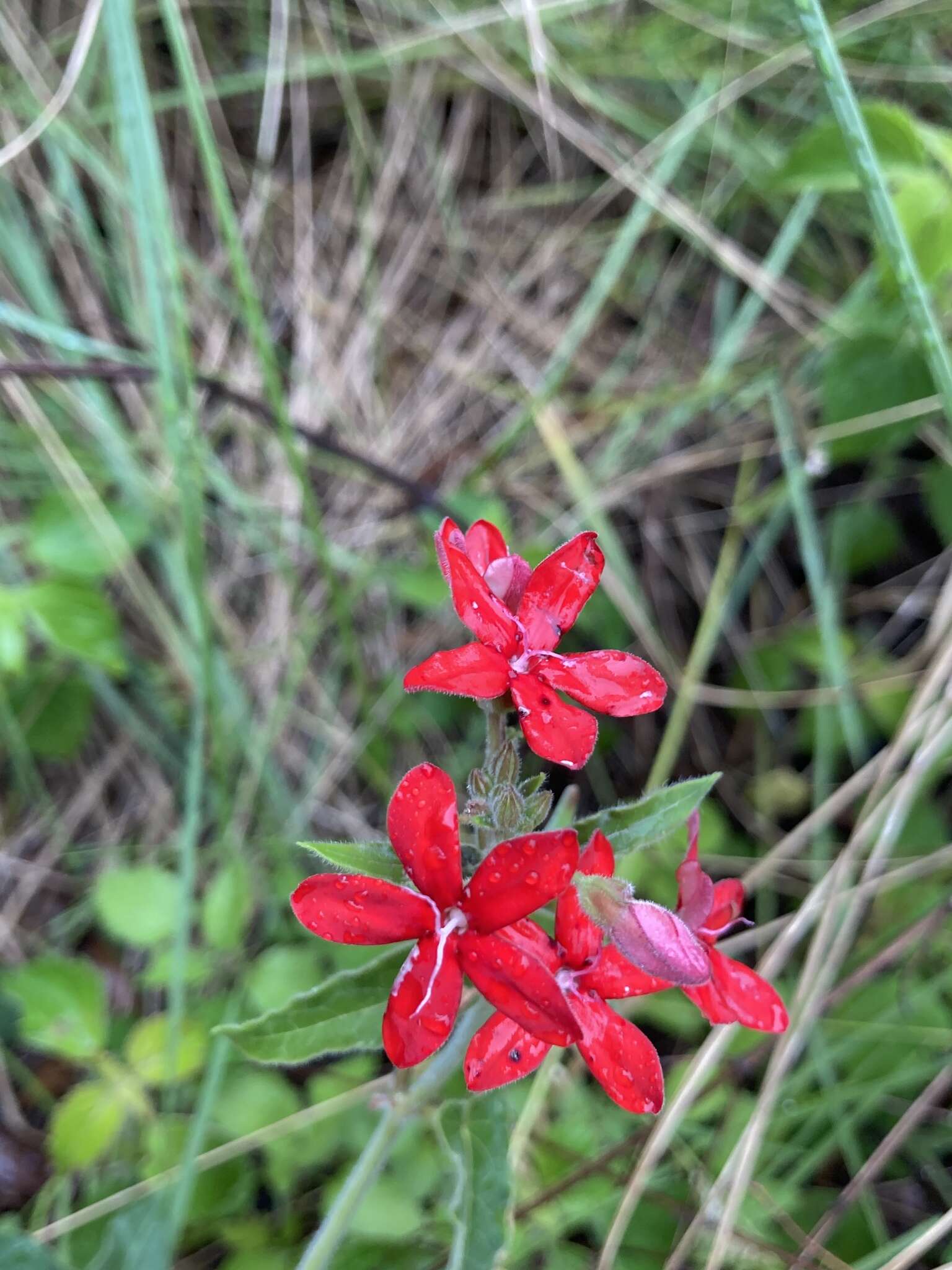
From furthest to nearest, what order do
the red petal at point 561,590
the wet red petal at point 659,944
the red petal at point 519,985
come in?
the red petal at point 561,590
the wet red petal at point 659,944
the red petal at point 519,985

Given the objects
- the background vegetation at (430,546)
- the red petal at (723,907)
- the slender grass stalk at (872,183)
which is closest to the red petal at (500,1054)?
the red petal at (723,907)

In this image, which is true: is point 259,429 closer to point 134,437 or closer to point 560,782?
point 134,437

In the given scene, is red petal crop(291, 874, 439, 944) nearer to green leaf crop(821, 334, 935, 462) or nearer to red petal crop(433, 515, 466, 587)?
red petal crop(433, 515, 466, 587)

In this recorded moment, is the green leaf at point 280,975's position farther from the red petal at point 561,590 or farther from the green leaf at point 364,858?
the red petal at point 561,590

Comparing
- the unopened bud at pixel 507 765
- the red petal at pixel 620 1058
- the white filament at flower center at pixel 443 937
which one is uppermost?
the unopened bud at pixel 507 765

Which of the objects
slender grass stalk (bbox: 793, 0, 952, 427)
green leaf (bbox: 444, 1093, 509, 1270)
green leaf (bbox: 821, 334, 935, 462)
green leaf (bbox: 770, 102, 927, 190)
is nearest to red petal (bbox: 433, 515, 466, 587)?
green leaf (bbox: 444, 1093, 509, 1270)
